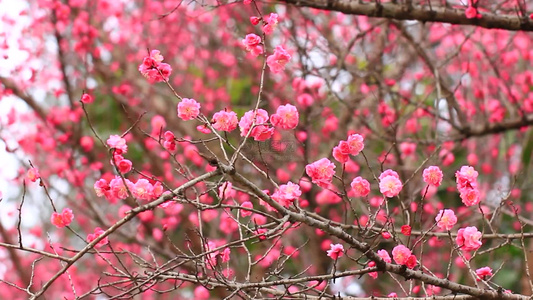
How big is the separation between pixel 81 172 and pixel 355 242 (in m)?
4.83

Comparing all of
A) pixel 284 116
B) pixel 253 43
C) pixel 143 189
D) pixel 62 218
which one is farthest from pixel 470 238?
pixel 62 218

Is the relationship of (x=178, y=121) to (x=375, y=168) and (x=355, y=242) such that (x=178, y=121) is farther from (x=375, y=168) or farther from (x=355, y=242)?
(x=355, y=242)

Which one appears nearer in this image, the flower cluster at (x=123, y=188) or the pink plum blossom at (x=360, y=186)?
the flower cluster at (x=123, y=188)

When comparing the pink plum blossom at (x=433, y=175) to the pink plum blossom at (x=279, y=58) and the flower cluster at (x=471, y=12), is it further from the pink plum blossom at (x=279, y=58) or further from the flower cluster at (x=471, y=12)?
the flower cluster at (x=471, y=12)

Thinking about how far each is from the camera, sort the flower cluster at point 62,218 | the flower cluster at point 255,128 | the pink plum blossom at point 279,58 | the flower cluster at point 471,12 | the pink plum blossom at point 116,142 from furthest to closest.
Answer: the flower cluster at point 471,12
the pink plum blossom at point 279,58
the flower cluster at point 62,218
the flower cluster at point 255,128
the pink plum blossom at point 116,142

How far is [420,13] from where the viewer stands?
13.9ft

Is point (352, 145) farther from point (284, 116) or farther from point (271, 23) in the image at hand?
point (271, 23)

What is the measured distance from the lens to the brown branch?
4172 millimetres

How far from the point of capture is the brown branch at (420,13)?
164 inches

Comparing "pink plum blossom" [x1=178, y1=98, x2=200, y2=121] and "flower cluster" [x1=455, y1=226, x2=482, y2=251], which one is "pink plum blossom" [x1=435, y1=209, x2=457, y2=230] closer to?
"flower cluster" [x1=455, y1=226, x2=482, y2=251]

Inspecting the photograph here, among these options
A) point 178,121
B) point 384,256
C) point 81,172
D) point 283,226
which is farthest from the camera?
point 178,121

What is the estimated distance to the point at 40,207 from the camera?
8695 mm

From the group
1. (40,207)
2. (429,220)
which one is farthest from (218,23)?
(429,220)

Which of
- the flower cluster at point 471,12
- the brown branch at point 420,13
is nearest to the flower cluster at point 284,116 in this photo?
the brown branch at point 420,13
